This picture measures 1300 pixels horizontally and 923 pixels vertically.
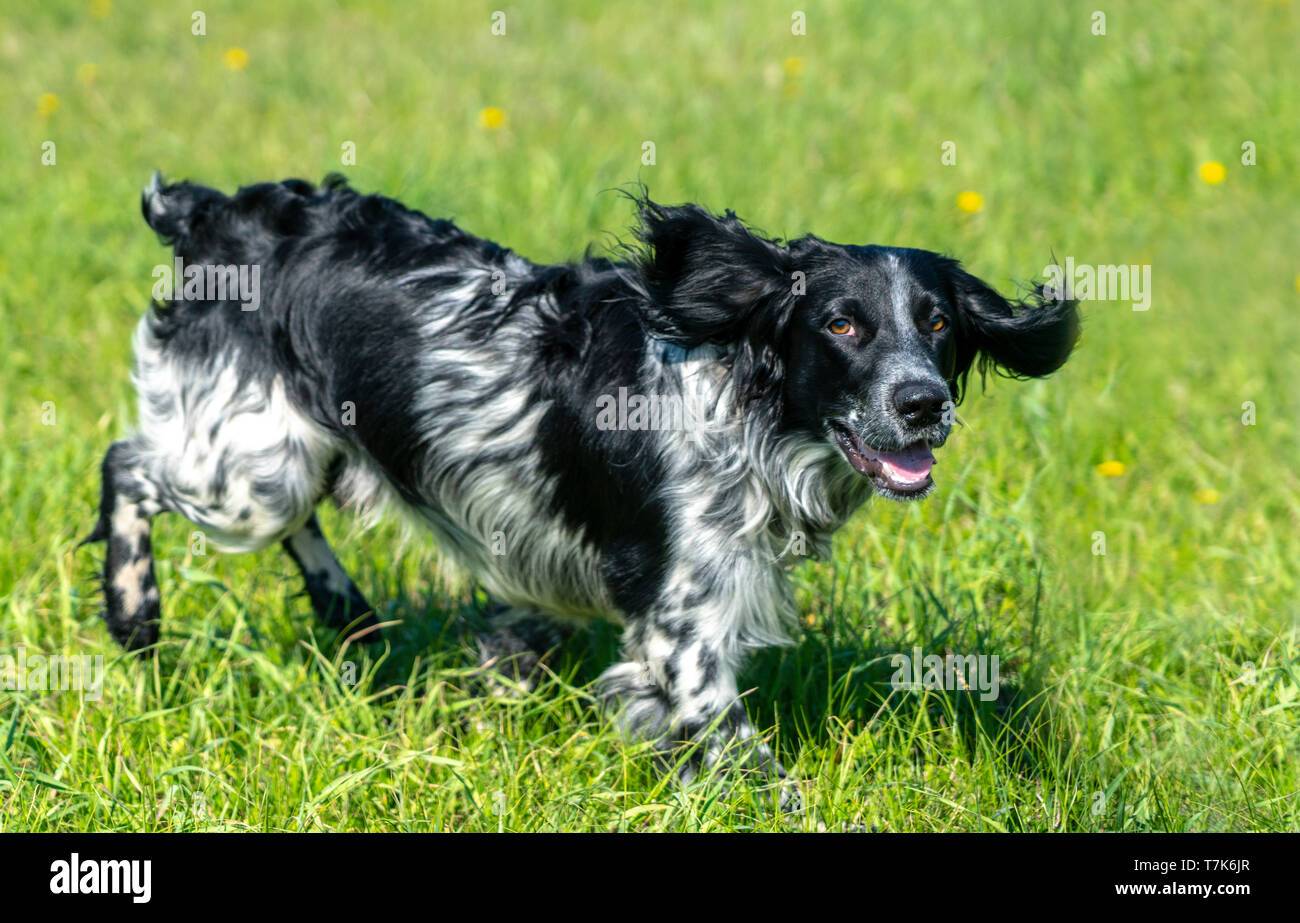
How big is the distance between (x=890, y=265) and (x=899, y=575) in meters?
1.56

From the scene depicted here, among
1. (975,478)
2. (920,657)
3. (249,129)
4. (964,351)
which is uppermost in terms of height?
(249,129)

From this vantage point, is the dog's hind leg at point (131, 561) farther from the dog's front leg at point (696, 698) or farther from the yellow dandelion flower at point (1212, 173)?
the yellow dandelion flower at point (1212, 173)

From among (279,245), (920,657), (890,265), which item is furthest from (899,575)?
(279,245)

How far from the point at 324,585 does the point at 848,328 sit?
6.92 ft

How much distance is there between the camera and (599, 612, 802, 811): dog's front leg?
12.4 ft

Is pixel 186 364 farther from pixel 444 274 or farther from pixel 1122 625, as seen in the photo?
pixel 1122 625

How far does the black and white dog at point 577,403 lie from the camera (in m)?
3.67

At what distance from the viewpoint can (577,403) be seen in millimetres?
3947

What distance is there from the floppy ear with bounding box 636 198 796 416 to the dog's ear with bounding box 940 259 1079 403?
455 millimetres

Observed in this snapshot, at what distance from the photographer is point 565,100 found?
9195 mm
